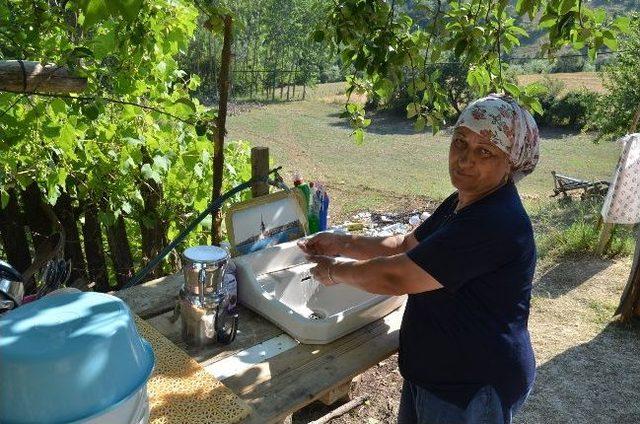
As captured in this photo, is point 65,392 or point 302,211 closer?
point 65,392

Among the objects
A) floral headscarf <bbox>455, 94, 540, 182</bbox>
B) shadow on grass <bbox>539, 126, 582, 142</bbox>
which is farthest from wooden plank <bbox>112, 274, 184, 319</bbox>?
shadow on grass <bbox>539, 126, 582, 142</bbox>

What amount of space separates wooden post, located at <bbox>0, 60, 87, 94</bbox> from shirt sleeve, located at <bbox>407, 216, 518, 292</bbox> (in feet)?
3.87

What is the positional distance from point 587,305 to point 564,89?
91.9 ft

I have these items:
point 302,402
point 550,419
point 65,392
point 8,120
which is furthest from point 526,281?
point 550,419

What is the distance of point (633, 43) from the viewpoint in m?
12.5

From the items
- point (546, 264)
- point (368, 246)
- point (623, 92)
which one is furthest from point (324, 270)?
point (623, 92)

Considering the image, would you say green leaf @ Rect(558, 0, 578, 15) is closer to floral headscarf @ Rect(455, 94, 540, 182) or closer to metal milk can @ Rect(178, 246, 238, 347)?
floral headscarf @ Rect(455, 94, 540, 182)

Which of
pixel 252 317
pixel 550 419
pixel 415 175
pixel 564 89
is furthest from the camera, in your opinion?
pixel 564 89

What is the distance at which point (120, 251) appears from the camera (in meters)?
3.30

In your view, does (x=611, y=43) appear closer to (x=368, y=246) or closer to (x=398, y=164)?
(x=368, y=246)

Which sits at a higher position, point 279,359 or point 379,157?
point 279,359

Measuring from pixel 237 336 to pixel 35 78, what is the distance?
99cm

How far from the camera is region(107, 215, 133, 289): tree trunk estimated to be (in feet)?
10.6

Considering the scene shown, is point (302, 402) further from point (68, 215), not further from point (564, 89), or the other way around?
point (564, 89)
